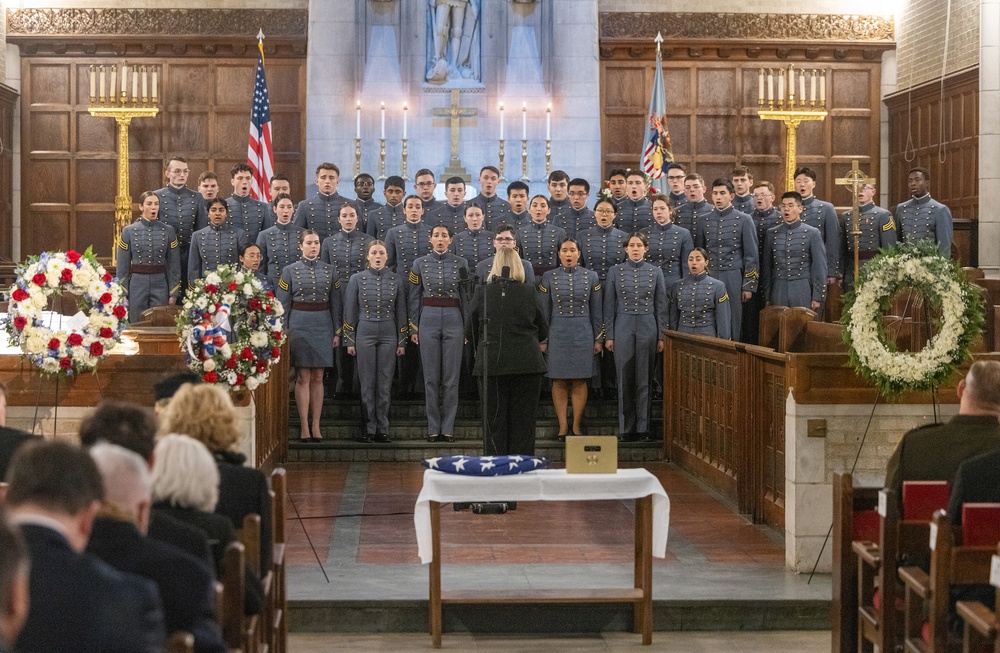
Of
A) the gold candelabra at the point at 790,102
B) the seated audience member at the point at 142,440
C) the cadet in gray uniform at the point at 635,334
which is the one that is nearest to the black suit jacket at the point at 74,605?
the seated audience member at the point at 142,440

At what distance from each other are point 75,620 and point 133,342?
19.3 ft

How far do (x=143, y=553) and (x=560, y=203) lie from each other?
922 cm

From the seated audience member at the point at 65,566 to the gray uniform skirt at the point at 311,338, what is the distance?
8140mm

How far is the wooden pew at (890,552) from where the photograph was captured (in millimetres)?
4902

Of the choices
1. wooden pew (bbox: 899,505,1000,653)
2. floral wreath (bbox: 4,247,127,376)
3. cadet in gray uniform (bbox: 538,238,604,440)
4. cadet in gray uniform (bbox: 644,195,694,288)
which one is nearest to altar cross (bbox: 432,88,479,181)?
cadet in gray uniform (bbox: 644,195,694,288)

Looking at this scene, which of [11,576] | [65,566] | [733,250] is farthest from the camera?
[733,250]

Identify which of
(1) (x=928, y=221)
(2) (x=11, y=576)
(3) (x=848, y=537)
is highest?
(1) (x=928, y=221)

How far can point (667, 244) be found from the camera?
1166 cm

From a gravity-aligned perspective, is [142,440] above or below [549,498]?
above

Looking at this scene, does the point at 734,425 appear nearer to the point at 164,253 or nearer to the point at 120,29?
the point at 164,253

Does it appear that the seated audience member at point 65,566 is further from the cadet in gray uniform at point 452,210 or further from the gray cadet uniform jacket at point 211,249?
the cadet in gray uniform at point 452,210

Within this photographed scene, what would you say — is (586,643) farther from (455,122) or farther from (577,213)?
(455,122)

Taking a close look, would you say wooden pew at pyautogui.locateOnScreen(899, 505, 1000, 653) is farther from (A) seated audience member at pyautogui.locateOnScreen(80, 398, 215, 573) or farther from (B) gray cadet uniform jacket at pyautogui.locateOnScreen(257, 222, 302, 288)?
(B) gray cadet uniform jacket at pyautogui.locateOnScreen(257, 222, 302, 288)

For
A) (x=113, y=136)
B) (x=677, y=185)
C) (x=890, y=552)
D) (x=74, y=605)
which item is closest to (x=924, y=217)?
(x=677, y=185)
